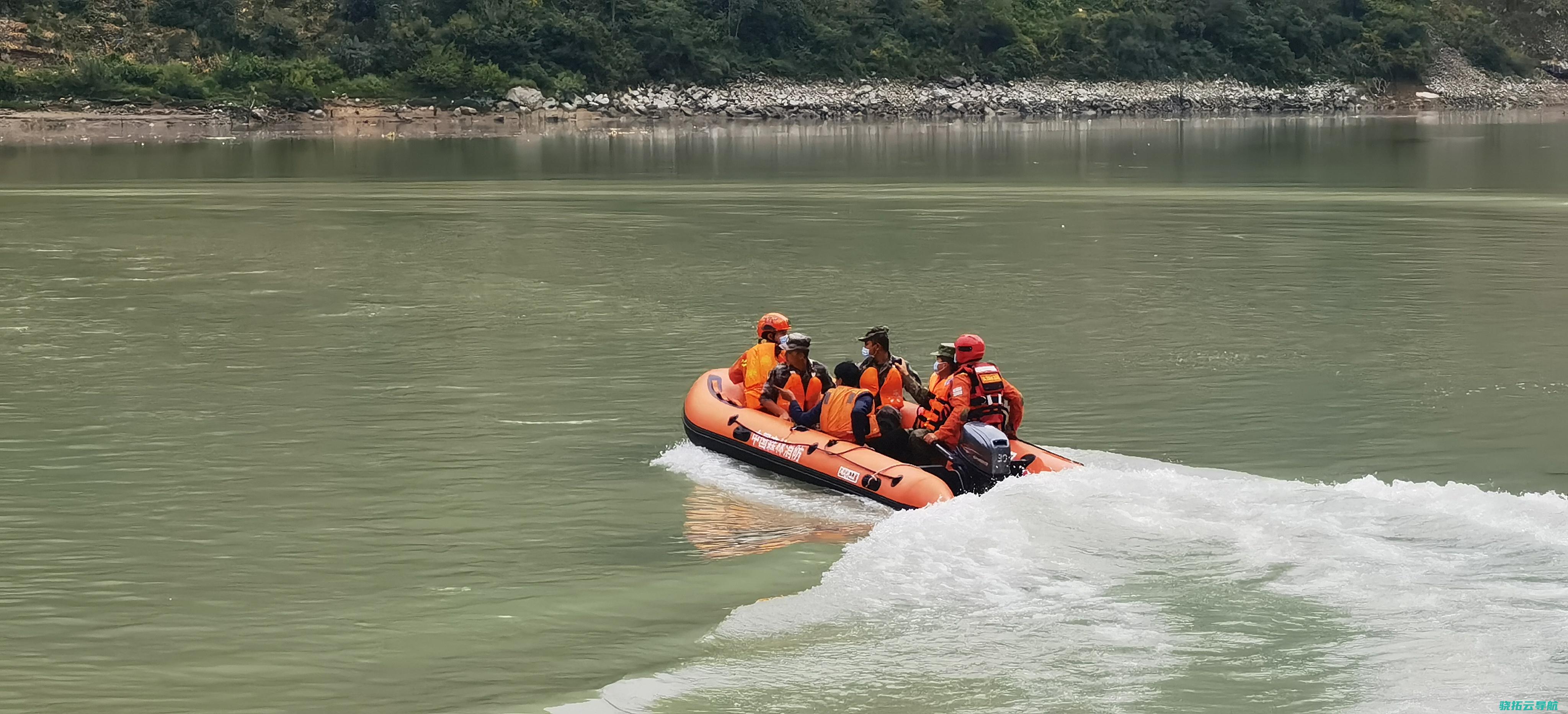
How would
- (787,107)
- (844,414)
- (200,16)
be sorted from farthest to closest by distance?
(787,107)
(200,16)
(844,414)

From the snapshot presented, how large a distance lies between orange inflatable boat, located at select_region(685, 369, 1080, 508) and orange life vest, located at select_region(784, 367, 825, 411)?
0.86ft

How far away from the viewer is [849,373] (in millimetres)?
15633

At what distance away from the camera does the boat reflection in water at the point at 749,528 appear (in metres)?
13.0

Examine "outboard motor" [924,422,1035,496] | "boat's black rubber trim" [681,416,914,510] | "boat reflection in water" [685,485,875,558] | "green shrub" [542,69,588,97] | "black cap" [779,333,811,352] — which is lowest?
"boat reflection in water" [685,485,875,558]

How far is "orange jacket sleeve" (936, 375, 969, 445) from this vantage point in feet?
46.4

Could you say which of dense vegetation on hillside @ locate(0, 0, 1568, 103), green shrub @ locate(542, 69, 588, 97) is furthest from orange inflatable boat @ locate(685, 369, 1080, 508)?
green shrub @ locate(542, 69, 588, 97)

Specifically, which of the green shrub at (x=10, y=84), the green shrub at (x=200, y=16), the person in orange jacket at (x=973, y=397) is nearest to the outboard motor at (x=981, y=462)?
the person in orange jacket at (x=973, y=397)

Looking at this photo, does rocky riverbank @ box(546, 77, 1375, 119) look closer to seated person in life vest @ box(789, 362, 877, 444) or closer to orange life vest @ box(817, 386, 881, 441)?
seated person in life vest @ box(789, 362, 877, 444)

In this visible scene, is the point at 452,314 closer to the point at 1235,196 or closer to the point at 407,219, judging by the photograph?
the point at 407,219

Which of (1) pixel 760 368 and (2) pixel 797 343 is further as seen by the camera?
(1) pixel 760 368

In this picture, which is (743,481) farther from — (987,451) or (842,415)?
(987,451)

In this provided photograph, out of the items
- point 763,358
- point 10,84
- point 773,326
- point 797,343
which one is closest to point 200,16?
point 10,84

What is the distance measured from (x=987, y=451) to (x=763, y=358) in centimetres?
319

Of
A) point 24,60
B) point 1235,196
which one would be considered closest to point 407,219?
point 1235,196
